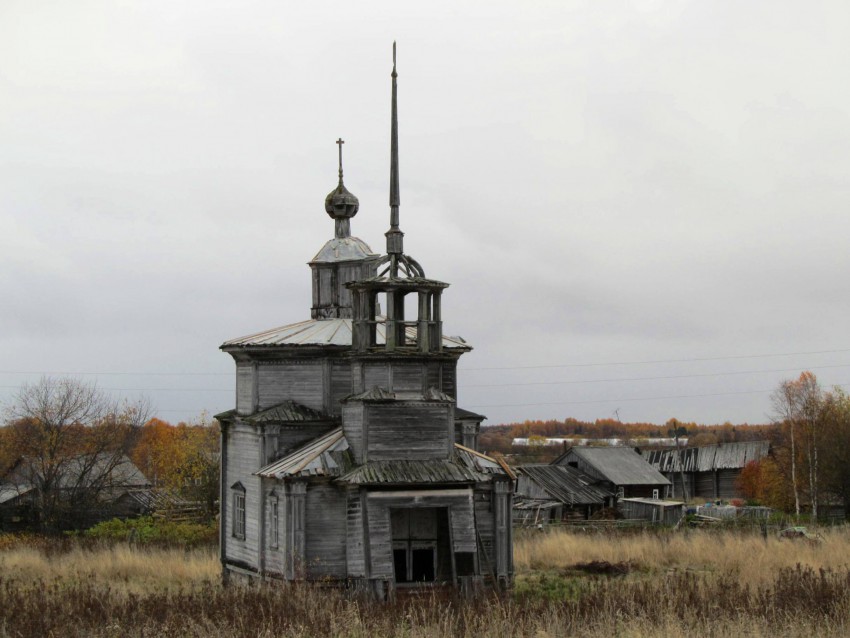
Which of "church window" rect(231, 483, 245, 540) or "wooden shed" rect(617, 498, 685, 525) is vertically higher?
"church window" rect(231, 483, 245, 540)

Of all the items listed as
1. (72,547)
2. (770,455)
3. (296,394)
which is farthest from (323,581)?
(770,455)

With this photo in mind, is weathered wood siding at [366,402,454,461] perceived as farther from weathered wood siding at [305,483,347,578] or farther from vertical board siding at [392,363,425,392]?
weathered wood siding at [305,483,347,578]

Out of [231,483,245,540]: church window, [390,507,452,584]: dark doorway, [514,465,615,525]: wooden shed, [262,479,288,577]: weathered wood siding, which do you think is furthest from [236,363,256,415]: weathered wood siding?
[514,465,615,525]: wooden shed

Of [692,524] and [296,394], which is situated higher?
[296,394]

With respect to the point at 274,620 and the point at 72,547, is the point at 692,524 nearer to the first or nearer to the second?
the point at 72,547

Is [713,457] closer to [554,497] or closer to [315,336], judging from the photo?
[554,497]

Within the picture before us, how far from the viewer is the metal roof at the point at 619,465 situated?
53719 millimetres

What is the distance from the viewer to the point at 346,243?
83.4 ft

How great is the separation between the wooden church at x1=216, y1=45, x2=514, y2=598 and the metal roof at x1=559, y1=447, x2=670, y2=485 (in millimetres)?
33000

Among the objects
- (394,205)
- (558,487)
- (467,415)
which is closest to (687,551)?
(467,415)

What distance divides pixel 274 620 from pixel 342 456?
6.78m

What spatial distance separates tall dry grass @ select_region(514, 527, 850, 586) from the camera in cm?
2380

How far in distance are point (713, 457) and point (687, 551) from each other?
4308 centimetres

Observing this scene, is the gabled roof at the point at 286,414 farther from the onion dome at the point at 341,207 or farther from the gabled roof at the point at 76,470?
the gabled roof at the point at 76,470
